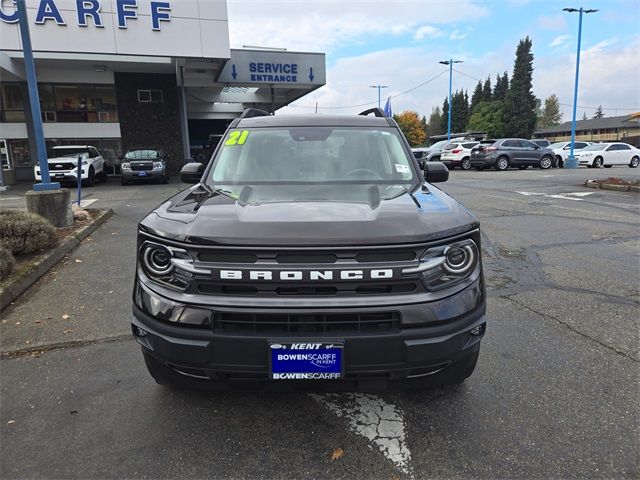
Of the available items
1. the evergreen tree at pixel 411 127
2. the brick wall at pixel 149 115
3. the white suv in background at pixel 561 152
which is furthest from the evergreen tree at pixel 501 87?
the brick wall at pixel 149 115

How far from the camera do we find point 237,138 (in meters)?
3.94

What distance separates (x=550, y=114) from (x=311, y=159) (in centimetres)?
12401

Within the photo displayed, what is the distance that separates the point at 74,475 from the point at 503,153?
83.7ft

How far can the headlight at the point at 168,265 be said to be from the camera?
2.30 m

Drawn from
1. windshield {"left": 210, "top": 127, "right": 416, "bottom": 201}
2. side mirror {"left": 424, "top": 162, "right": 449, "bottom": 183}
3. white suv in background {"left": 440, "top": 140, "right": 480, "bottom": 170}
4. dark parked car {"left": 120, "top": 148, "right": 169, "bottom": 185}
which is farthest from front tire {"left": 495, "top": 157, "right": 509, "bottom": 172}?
windshield {"left": 210, "top": 127, "right": 416, "bottom": 201}

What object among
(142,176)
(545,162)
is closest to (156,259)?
(142,176)

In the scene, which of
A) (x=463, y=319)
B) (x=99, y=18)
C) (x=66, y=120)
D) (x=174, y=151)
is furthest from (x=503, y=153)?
(x=463, y=319)

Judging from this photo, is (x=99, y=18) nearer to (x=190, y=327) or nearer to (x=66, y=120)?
(x=66, y=120)

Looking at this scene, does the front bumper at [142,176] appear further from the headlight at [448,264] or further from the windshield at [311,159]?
the headlight at [448,264]

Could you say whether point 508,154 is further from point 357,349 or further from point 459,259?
point 357,349

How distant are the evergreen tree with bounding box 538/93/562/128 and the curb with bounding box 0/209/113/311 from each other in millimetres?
118318

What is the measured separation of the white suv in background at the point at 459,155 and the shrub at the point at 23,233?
23843mm

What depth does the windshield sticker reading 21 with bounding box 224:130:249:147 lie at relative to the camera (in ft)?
12.7

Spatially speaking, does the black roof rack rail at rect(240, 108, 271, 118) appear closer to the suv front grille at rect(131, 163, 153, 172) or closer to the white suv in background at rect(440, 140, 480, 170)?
the suv front grille at rect(131, 163, 153, 172)
